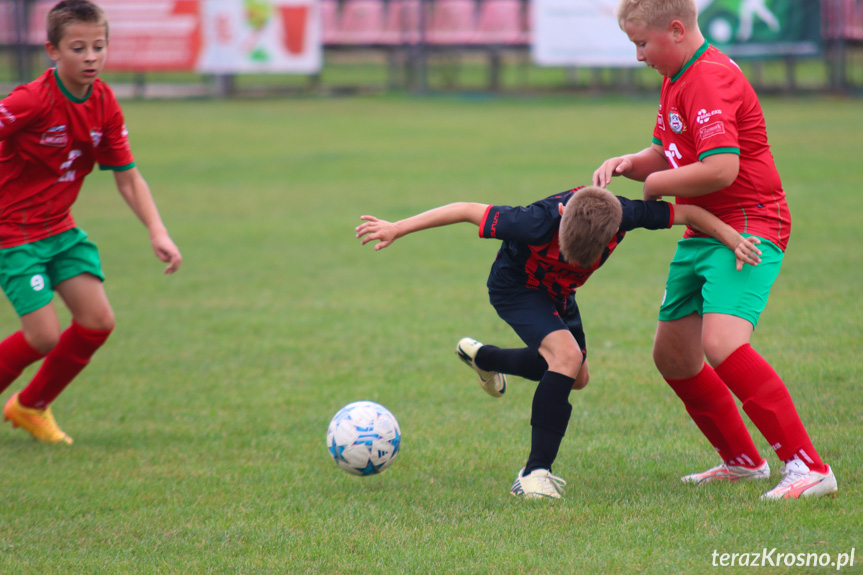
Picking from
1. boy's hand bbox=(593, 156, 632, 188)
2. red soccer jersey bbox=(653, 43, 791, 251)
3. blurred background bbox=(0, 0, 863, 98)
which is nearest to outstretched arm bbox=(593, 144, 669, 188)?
boy's hand bbox=(593, 156, 632, 188)

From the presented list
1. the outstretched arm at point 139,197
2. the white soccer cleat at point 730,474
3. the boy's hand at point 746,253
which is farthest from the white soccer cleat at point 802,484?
the outstretched arm at point 139,197

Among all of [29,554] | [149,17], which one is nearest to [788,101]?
[149,17]

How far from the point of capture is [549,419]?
360 centimetres

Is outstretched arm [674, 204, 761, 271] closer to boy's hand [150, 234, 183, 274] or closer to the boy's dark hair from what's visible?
boy's hand [150, 234, 183, 274]

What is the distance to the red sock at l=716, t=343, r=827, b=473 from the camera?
335cm

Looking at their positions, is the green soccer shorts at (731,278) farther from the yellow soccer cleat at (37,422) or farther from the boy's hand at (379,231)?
the yellow soccer cleat at (37,422)

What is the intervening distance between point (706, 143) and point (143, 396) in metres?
3.59

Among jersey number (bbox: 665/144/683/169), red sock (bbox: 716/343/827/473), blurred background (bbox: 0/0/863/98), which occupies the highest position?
blurred background (bbox: 0/0/863/98)

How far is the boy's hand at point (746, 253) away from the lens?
11.0 feet

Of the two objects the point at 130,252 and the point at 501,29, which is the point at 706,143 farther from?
the point at 501,29

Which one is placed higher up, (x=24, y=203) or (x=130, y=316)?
(x=24, y=203)

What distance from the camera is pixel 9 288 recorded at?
4.36m

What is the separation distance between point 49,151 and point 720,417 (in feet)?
10.8

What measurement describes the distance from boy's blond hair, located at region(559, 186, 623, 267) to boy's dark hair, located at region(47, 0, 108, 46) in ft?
7.74
